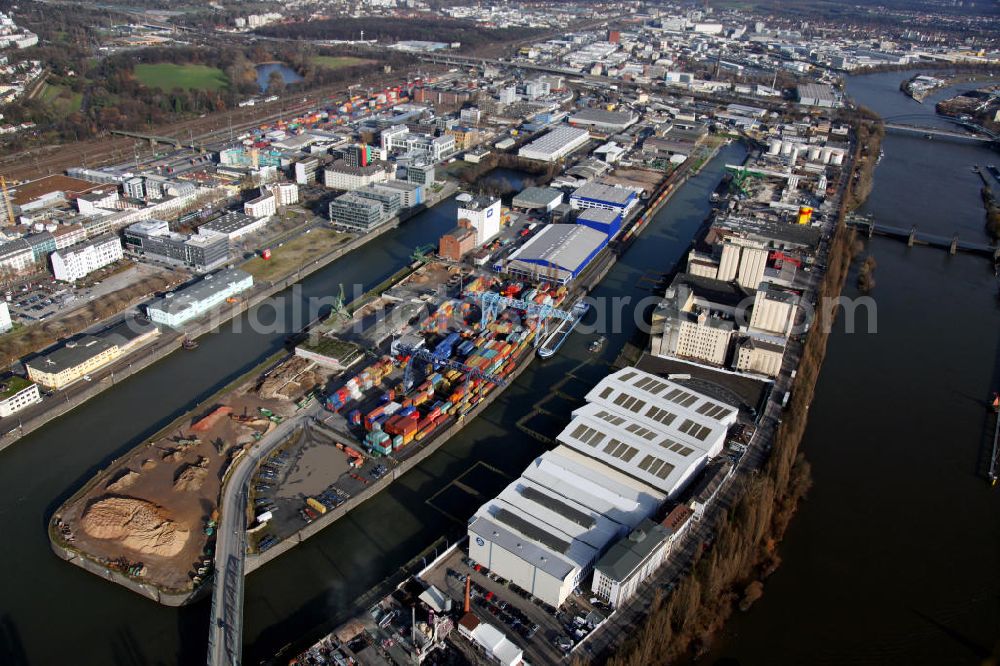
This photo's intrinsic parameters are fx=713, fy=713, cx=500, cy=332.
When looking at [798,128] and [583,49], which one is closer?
[798,128]

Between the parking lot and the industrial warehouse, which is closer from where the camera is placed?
the parking lot

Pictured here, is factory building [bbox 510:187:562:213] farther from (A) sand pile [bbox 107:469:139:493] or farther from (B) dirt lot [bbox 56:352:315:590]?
(A) sand pile [bbox 107:469:139:493]

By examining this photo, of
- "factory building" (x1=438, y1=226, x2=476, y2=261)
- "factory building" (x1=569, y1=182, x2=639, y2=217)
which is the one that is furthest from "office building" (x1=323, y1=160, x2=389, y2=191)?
"factory building" (x1=569, y1=182, x2=639, y2=217)

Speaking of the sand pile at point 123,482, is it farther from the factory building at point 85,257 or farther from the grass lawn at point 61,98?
the grass lawn at point 61,98

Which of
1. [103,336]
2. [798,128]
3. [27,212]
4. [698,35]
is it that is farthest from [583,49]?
[103,336]

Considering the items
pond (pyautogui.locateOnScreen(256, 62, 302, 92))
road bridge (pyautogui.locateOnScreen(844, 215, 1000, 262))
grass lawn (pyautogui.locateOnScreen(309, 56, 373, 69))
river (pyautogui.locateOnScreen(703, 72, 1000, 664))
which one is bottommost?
river (pyautogui.locateOnScreen(703, 72, 1000, 664))

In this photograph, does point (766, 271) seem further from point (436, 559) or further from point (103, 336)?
point (103, 336)
